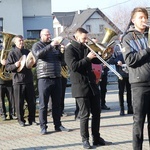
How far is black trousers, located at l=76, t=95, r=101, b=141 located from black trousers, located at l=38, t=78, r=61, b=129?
148 cm

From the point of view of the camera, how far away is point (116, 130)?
8703 mm

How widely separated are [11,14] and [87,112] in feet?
99.0

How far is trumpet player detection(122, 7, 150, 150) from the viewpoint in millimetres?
5566

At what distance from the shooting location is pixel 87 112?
7258mm

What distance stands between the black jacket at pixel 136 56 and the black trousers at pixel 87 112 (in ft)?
5.58

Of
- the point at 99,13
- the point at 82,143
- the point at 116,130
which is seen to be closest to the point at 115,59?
the point at 116,130

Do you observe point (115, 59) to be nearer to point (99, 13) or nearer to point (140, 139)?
point (140, 139)

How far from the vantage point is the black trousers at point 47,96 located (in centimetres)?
866

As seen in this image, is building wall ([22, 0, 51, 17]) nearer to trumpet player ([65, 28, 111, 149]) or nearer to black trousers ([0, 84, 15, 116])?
black trousers ([0, 84, 15, 116])

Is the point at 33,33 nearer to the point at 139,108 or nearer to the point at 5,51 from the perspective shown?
the point at 5,51

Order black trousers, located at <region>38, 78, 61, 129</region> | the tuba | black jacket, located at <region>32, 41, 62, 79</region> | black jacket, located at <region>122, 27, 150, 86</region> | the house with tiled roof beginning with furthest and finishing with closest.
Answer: the house with tiled roof
the tuba
black trousers, located at <region>38, 78, 61, 129</region>
black jacket, located at <region>32, 41, 62, 79</region>
black jacket, located at <region>122, 27, 150, 86</region>

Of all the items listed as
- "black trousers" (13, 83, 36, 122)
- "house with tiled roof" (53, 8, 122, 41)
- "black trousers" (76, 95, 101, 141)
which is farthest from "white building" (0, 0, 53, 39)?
"black trousers" (76, 95, 101, 141)

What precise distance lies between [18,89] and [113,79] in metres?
19.6

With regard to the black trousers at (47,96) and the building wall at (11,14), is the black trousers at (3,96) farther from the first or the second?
the building wall at (11,14)
